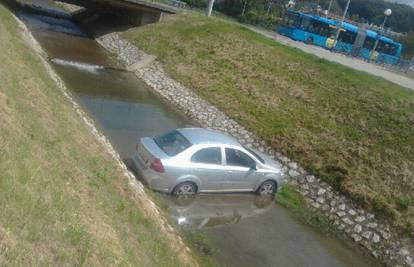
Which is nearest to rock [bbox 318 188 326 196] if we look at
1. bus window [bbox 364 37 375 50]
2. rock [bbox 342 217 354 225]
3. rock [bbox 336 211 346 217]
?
rock [bbox 336 211 346 217]

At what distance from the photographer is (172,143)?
13945mm

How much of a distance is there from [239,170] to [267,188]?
5.19 feet

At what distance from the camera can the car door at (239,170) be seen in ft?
47.7

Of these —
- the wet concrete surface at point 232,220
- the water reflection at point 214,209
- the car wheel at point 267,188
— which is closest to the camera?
A: the wet concrete surface at point 232,220

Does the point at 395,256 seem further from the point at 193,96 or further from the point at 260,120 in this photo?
the point at 193,96

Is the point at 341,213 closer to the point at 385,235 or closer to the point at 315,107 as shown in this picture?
the point at 385,235

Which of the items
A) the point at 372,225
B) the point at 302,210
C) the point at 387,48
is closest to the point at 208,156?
the point at 302,210

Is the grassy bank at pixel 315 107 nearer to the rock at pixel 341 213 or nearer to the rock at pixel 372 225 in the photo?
the rock at pixel 372 225

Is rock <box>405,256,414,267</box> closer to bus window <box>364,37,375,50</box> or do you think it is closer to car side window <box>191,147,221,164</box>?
car side window <box>191,147,221,164</box>

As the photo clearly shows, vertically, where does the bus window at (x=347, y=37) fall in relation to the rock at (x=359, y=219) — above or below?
above

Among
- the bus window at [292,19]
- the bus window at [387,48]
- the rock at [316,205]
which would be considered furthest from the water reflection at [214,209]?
the bus window at [387,48]

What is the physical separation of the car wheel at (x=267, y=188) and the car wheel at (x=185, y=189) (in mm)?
2531

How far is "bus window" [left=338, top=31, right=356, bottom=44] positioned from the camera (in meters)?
50.6

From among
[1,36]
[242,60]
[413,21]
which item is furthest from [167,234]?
[413,21]
